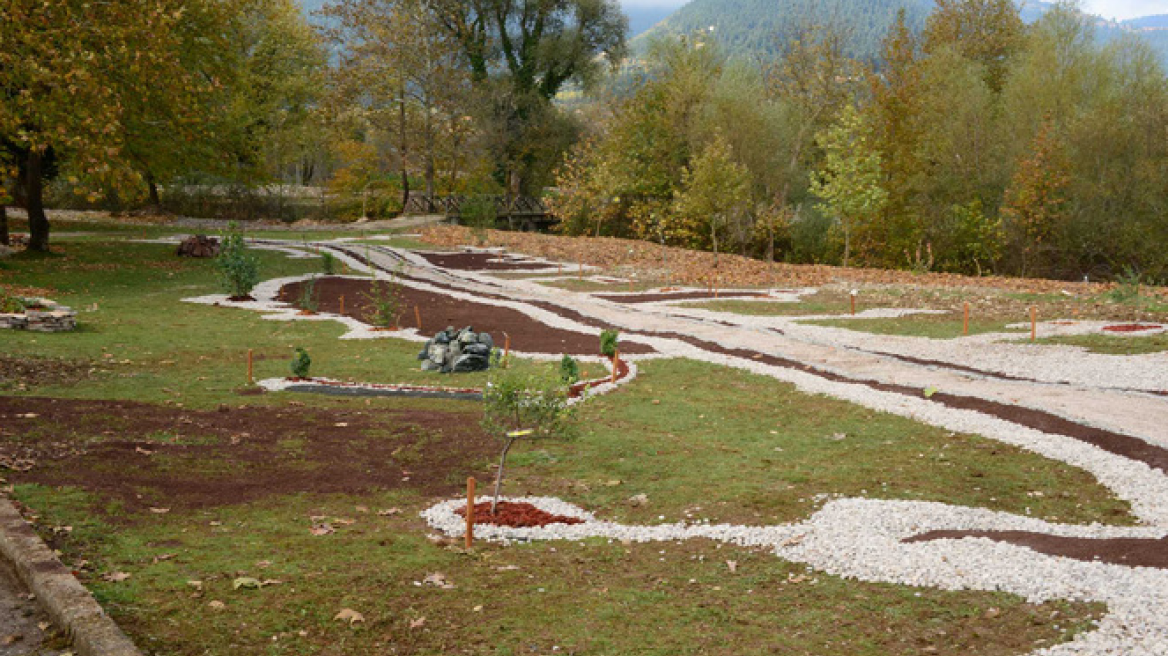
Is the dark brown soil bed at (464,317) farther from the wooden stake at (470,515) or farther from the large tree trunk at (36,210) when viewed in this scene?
the wooden stake at (470,515)

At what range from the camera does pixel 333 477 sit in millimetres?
9453

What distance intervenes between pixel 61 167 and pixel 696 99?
2949 centimetres

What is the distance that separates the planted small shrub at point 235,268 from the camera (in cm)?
2422

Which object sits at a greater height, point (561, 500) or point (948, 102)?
point (948, 102)

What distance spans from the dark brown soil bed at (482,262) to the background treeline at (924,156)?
21.4 feet

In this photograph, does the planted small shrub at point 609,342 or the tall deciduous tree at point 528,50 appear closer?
the planted small shrub at point 609,342

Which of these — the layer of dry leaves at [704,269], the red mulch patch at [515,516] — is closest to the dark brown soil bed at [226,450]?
the red mulch patch at [515,516]

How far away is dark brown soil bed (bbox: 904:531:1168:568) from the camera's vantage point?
692 cm

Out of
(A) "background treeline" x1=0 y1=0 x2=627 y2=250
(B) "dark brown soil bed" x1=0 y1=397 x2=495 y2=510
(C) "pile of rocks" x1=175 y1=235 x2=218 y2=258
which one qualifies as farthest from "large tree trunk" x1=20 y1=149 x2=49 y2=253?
(B) "dark brown soil bed" x1=0 y1=397 x2=495 y2=510

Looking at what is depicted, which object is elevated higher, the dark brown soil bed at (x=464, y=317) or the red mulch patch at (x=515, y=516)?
the dark brown soil bed at (x=464, y=317)

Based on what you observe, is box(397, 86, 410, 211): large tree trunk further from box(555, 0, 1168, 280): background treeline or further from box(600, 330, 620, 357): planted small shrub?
Answer: box(600, 330, 620, 357): planted small shrub

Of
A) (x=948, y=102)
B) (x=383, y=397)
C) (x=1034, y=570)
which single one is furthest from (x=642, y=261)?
(x=1034, y=570)

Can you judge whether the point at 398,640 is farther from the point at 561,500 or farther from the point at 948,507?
the point at 948,507

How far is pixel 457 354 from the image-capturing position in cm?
1595
